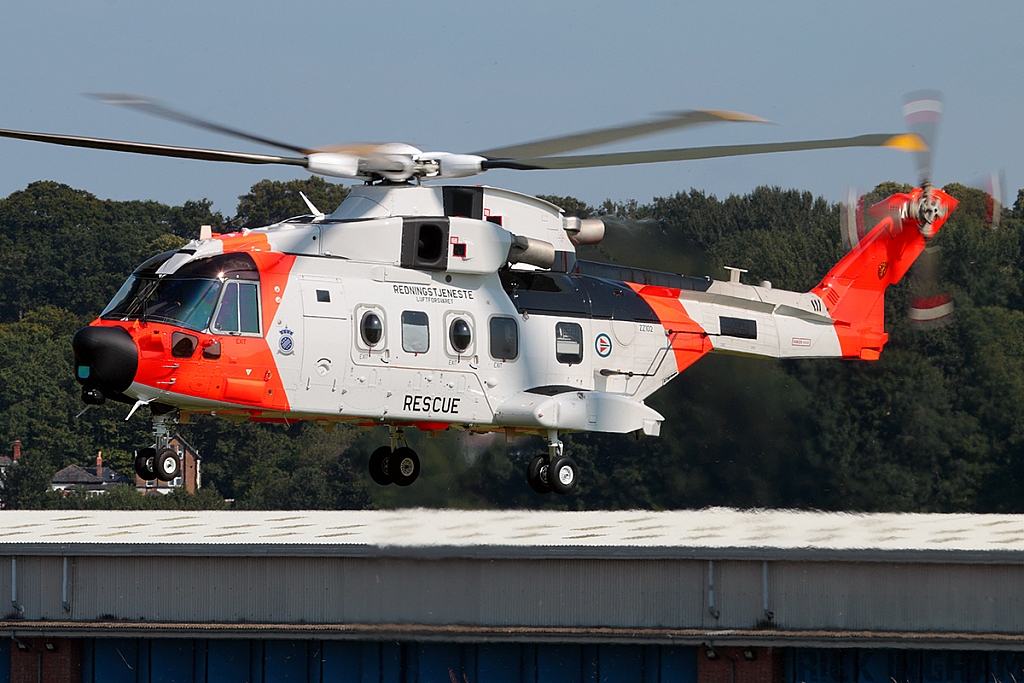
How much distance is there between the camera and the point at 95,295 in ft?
237

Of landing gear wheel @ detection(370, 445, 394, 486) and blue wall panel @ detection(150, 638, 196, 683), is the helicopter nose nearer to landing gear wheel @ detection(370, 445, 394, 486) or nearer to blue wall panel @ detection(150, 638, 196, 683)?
landing gear wheel @ detection(370, 445, 394, 486)

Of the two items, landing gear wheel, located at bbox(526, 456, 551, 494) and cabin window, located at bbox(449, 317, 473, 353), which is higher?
cabin window, located at bbox(449, 317, 473, 353)

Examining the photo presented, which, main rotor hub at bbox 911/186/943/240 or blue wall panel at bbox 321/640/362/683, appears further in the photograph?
main rotor hub at bbox 911/186/943/240

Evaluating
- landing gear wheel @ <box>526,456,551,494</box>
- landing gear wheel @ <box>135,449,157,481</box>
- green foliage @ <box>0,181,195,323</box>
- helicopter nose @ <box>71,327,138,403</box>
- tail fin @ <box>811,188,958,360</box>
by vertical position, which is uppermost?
green foliage @ <box>0,181,195,323</box>

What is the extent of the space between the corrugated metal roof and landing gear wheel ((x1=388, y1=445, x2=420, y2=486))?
12.6 feet

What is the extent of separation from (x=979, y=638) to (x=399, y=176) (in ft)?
38.2

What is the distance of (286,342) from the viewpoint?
65.5ft

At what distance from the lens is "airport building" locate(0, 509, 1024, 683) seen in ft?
84.6

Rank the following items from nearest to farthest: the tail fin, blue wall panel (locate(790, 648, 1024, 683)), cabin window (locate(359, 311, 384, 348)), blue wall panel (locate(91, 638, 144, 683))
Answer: cabin window (locate(359, 311, 384, 348)), blue wall panel (locate(790, 648, 1024, 683)), the tail fin, blue wall panel (locate(91, 638, 144, 683))

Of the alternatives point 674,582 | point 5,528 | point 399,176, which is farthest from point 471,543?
point 5,528

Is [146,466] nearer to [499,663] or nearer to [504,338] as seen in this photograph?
[504,338]

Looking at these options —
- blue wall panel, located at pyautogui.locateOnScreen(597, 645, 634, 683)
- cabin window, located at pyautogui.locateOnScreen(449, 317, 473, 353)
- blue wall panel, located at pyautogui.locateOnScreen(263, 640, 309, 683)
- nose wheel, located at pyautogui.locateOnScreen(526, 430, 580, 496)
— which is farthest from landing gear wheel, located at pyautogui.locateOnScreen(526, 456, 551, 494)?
blue wall panel, located at pyautogui.locateOnScreen(263, 640, 309, 683)

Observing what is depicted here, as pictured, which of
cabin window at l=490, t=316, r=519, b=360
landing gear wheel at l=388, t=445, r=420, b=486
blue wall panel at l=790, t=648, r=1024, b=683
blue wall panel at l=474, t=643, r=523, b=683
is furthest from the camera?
blue wall panel at l=474, t=643, r=523, b=683

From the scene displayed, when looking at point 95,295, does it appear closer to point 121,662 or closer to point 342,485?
point 342,485
